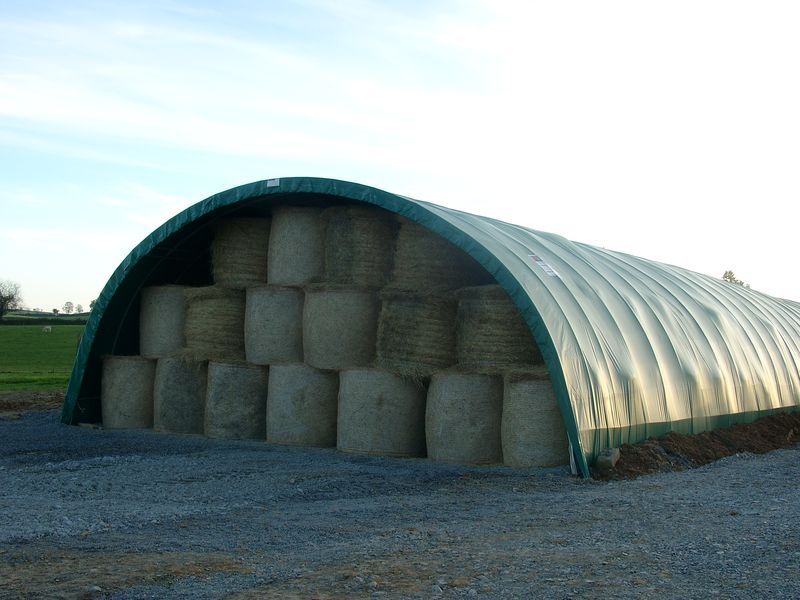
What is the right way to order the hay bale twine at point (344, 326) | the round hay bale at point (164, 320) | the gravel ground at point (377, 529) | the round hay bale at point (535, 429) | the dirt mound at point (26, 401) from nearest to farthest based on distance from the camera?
the gravel ground at point (377, 529) < the round hay bale at point (535, 429) < the hay bale twine at point (344, 326) < the round hay bale at point (164, 320) < the dirt mound at point (26, 401)

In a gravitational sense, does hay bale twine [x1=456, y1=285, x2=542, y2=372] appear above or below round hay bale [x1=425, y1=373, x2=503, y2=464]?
above

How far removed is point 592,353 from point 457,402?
1754 mm

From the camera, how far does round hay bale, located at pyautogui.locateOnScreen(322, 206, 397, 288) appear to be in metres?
13.0

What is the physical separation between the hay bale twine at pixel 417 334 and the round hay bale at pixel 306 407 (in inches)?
46.0

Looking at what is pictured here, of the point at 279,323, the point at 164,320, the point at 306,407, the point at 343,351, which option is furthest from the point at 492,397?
the point at 164,320

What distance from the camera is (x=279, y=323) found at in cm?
1365

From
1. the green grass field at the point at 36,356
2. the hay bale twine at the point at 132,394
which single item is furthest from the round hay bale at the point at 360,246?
the green grass field at the point at 36,356

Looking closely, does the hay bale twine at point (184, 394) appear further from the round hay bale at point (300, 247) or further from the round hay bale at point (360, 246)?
the round hay bale at point (360, 246)

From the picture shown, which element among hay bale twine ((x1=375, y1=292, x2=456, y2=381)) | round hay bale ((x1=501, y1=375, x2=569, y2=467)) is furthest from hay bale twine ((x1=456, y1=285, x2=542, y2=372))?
round hay bale ((x1=501, y1=375, x2=569, y2=467))

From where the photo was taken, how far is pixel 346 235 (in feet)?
43.0

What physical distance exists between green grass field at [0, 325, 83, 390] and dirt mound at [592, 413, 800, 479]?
36.6ft

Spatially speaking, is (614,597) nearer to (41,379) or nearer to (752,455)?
(752,455)

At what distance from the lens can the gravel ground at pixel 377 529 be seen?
5.92 meters

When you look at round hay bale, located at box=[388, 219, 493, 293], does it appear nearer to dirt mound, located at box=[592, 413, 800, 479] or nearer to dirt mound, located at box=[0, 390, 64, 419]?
dirt mound, located at box=[592, 413, 800, 479]
